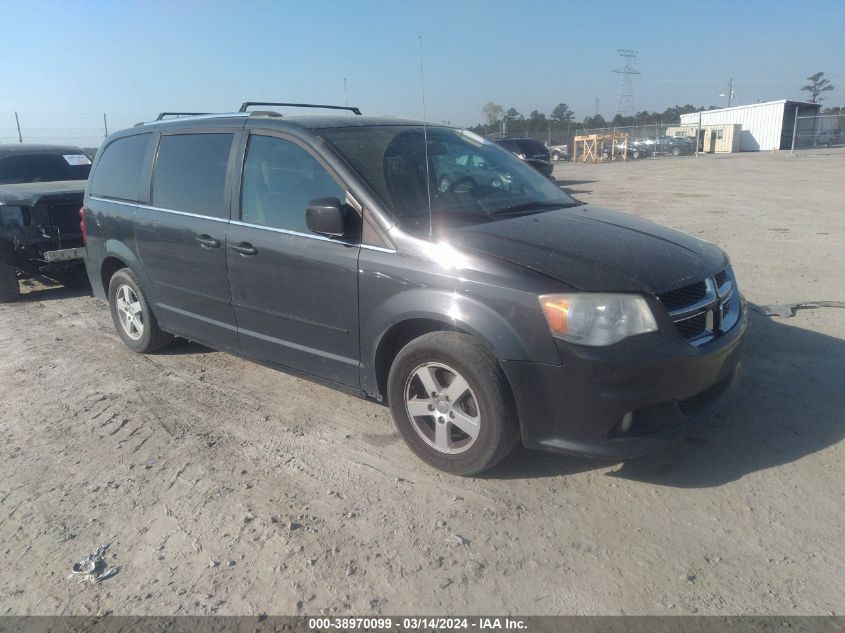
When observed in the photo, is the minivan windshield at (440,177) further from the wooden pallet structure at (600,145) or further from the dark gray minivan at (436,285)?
the wooden pallet structure at (600,145)

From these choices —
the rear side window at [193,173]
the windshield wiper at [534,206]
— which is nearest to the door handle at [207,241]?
the rear side window at [193,173]

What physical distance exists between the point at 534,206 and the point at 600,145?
4075cm

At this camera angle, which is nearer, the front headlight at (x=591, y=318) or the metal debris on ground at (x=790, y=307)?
the front headlight at (x=591, y=318)

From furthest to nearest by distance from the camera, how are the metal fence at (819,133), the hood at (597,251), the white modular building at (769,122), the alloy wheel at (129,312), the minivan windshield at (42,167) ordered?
the white modular building at (769,122)
the metal fence at (819,133)
the minivan windshield at (42,167)
the alloy wheel at (129,312)
the hood at (597,251)

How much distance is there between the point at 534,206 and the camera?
13.6 ft

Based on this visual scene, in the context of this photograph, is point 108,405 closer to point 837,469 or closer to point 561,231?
point 561,231

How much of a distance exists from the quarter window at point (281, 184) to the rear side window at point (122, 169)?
1452 mm

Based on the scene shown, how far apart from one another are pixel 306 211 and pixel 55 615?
2.18m

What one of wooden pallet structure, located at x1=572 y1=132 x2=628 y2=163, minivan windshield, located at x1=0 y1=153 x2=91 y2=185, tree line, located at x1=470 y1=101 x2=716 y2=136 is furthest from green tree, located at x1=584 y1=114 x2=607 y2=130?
minivan windshield, located at x1=0 y1=153 x2=91 y2=185

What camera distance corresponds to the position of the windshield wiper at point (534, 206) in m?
3.92

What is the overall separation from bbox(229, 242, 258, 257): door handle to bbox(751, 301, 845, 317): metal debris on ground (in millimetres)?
4435

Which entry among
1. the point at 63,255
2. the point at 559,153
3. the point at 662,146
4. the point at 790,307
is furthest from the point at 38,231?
the point at 662,146

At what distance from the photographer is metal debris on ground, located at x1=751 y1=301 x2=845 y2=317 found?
18.9 ft

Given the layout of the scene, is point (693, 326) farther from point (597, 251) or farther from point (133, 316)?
point (133, 316)
